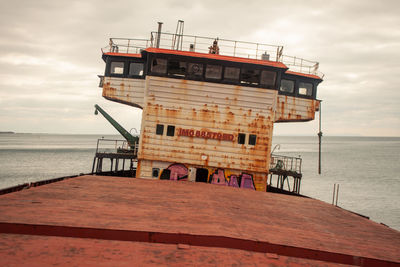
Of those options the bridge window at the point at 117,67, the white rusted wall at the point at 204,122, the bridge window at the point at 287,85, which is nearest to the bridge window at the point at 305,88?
the bridge window at the point at 287,85

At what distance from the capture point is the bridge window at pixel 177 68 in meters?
16.3

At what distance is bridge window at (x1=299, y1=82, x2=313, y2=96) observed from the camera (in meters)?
18.7

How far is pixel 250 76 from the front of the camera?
16484 millimetres

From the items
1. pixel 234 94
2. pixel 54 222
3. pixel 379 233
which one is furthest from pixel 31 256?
pixel 234 94

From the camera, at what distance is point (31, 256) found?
4113 millimetres

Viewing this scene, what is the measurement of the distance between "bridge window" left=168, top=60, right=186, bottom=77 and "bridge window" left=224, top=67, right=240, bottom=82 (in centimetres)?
242

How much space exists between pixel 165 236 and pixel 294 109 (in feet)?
50.4

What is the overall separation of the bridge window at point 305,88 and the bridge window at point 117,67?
11.6m

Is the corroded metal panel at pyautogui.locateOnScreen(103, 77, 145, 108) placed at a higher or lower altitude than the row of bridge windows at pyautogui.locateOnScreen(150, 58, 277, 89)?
lower

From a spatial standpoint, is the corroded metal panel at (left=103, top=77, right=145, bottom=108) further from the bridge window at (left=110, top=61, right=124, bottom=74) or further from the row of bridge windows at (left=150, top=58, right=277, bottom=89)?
the row of bridge windows at (left=150, top=58, right=277, bottom=89)

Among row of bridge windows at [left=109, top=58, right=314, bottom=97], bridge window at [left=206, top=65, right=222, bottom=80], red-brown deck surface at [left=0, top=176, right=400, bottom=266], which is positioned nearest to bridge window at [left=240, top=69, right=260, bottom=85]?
row of bridge windows at [left=109, top=58, right=314, bottom=97]

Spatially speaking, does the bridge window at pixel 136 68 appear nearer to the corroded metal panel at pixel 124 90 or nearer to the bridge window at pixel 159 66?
the corroded metal panel at pixel 124 90

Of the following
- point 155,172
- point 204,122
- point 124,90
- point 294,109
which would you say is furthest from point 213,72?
point 155,172

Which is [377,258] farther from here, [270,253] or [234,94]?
[234,94]
